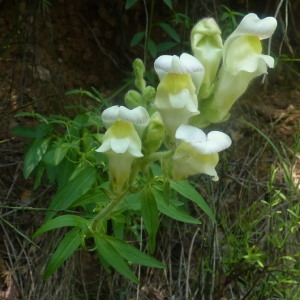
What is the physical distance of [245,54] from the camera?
136cm

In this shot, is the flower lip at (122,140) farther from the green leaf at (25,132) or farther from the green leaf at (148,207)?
the green leaf at (25,132)

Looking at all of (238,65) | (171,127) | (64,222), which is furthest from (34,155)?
(238,65)

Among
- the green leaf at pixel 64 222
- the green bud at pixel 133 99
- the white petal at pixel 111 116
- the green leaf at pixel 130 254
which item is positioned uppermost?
the green bud at pixel 133 99

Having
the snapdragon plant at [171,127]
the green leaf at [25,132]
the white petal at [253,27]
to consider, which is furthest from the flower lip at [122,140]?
the green leaf at [25,132]

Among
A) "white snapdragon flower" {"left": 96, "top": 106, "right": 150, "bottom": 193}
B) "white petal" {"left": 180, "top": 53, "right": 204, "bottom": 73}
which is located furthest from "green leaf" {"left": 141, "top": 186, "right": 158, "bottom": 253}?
"white petal" {"left": 180, "top": 53, "right": 204, "bottom": 73}

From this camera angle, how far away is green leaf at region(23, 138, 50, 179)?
188 cm

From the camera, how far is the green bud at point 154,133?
1.37 metres

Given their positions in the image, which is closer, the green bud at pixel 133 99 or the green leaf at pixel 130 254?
the green bud at pixel 133 99

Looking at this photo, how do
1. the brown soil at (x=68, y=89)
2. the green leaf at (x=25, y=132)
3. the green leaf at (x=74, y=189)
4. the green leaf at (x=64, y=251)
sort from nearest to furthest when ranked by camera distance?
the green leaf at (x=64, y=251) < the green leaf at (x=74, y=189) < the green leaf at (x=25, y=132) < the brown soil at (x=68, y=89)

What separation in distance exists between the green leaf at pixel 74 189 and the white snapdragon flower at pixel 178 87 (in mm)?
398

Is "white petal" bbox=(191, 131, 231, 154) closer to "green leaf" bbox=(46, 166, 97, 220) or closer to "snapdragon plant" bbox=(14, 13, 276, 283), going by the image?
"snapdragon plant" bbox=(14, 13, 276, 283)

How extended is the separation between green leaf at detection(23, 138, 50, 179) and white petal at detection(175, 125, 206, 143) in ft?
2.36

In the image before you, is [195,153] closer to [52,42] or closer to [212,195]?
[212,195]

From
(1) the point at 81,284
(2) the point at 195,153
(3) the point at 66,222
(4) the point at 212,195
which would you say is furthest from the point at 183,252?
(2) the point at 195,153
